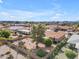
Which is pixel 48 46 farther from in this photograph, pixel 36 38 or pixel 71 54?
pixel 71 54

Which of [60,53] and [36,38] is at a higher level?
[36,38]

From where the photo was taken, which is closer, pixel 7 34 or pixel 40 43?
pixel 40 43

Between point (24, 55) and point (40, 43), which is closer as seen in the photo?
point (24, 55)

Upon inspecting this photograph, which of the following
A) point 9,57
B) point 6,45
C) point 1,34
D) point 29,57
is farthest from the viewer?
point 1,34

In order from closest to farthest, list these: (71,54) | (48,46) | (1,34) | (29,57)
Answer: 1. (29,57)
2. (71,54)
3. (48,46)
4. (1,34)

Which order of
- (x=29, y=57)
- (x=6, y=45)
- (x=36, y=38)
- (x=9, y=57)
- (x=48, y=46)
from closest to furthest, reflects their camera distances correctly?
(x=9, y=57) → (x=29, y=57) → (x=6, y=45) → (x=36, y=38) → (x=48, y=46)

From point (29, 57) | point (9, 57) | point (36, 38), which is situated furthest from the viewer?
point (36, 38)

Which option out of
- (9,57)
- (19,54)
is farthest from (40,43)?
(9,57)

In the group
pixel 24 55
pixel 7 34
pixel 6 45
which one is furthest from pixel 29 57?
pixel 7 34

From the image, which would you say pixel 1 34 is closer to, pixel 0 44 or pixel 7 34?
pixel 7 34
